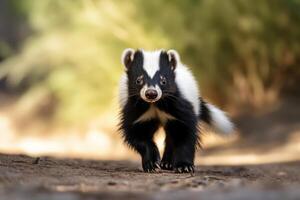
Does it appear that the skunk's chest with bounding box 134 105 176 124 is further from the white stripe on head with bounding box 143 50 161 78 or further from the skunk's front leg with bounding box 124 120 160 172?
the white stripe on head with bounding box 143 50 161 78

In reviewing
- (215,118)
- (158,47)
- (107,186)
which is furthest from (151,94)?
(158,47)

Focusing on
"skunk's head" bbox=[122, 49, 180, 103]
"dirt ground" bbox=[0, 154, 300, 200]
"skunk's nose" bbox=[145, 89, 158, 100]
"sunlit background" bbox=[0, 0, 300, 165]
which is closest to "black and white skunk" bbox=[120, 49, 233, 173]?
"skunk's head" bbox=[122, 49, 180, 103]

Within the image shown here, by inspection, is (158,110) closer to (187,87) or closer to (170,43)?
(187,87)

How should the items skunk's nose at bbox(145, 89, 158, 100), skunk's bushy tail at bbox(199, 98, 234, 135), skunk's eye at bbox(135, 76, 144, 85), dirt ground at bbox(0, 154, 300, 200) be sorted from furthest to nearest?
skunk's bushy tail at bbox(199, 98, 234, 135), skunk's eye at bbox(135, 76, 144, 85), skunk's nose at bbox(145, 89, 158, 100), dirt ground at bbox(0, 154, 300, 200)

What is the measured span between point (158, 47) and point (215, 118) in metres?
7.64

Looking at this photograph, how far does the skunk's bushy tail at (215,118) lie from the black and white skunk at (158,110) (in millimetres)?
Answer: 578

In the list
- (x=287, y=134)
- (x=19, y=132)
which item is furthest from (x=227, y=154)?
(x=19, y=132)

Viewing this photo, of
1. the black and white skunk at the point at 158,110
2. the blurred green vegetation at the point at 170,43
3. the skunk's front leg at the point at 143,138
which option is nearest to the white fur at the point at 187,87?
the black and white skunk at the point at 158,110

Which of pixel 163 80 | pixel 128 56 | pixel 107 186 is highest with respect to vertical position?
pixel 128 56

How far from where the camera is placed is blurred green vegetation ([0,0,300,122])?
14.0 m

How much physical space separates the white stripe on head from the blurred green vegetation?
560cm

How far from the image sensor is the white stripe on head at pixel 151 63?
6.59 m

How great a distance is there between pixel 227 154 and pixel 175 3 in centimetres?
331

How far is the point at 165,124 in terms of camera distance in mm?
6711
